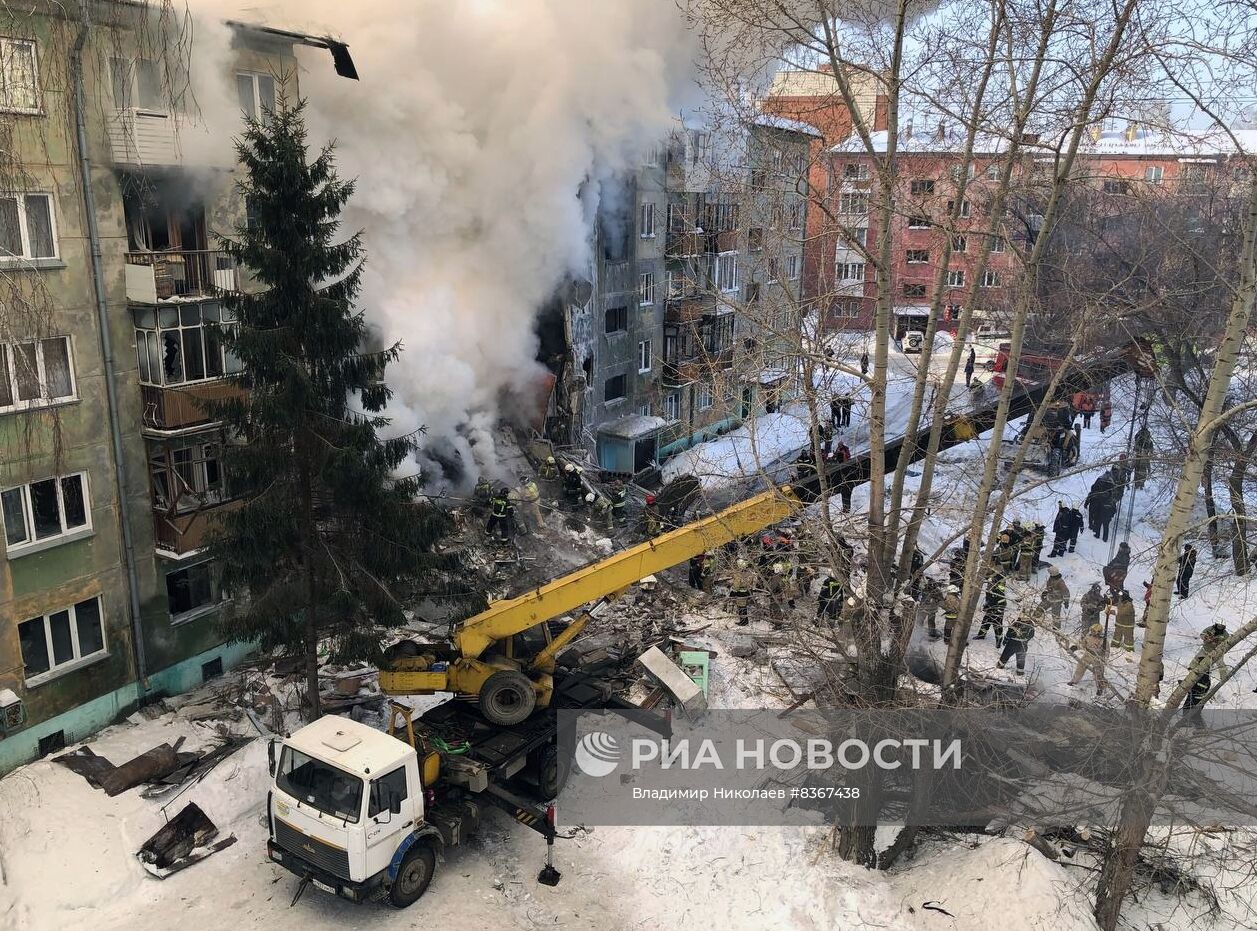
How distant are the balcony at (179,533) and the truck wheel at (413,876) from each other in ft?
21.2

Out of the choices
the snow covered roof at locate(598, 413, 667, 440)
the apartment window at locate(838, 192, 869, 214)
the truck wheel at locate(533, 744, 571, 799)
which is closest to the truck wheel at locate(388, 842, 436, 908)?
the truck wheel at locate(533, 744, 571, 799)

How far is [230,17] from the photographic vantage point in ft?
49.6

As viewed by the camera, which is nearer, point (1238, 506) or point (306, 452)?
point (306, 452)

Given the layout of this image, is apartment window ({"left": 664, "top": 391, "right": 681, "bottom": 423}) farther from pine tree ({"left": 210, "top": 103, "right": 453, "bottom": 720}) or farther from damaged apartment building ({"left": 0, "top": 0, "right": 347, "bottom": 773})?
pine tree ({"left": 210, "top": 103, "right": 453, "bottom": 720})

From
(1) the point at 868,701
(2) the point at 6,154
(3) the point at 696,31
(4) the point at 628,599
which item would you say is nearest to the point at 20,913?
(2) the point at 6,154

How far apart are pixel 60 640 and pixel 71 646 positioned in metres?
0.18

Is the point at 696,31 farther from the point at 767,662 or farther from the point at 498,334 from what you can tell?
the point at 767,662

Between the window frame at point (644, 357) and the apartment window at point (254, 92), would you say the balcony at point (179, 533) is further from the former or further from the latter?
the window frame at point (644, 357)

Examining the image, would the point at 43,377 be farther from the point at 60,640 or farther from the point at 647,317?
the point at 647,317

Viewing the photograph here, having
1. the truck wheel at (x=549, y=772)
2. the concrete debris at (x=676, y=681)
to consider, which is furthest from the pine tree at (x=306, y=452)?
the concrete debris at (x=676, y=681)

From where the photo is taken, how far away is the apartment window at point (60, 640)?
13.2 metres

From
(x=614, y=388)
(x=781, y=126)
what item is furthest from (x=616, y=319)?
(x=781, y=126)

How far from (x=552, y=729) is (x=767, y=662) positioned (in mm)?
4323

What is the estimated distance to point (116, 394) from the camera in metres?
13.9
